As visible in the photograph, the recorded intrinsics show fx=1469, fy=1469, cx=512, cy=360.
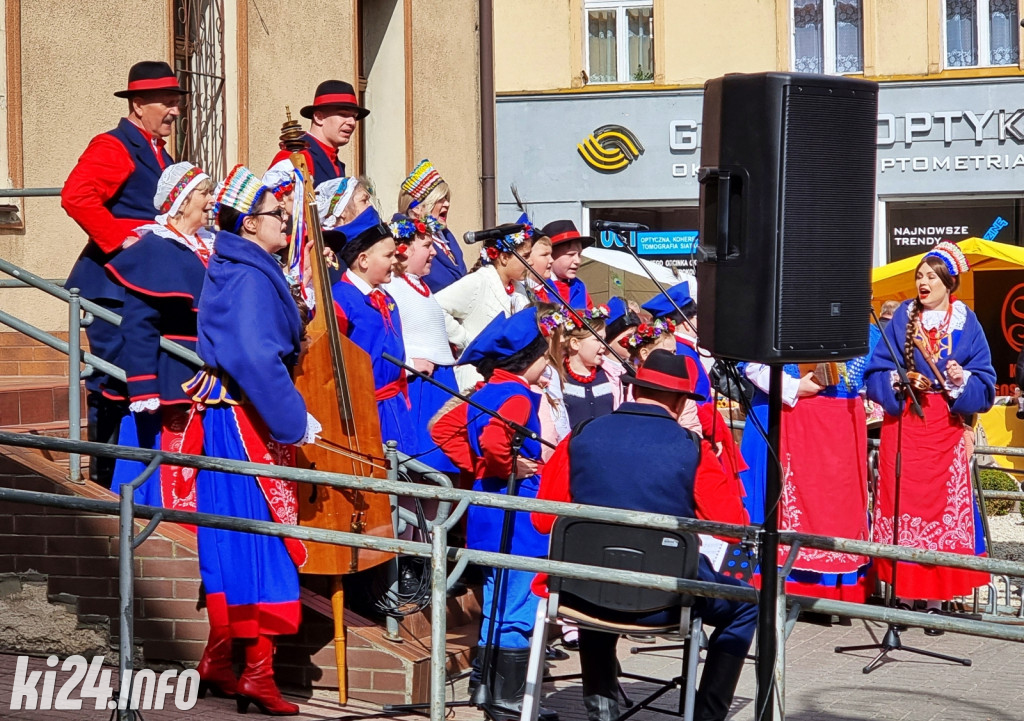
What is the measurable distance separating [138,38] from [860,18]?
44.5 ft

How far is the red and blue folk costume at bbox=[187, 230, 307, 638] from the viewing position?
18.4 feet

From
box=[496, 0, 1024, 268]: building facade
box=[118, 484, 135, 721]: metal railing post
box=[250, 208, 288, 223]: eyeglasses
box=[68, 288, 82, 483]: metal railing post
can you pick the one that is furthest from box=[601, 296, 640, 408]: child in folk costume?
box=[496, 0, 1024, 268]: building facade

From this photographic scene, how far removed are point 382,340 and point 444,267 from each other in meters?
1.88

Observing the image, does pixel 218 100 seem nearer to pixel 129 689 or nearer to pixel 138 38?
pixel 138 38

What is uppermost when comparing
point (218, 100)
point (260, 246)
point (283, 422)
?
point (218, 100)

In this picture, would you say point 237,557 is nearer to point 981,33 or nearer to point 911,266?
point 911,266

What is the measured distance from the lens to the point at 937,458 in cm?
880

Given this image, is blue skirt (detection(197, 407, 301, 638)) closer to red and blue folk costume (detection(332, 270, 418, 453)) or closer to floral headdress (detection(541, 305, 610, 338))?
red and blue folk costume (detection(332, 270, 418, 453))

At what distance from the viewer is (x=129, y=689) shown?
4.79 m

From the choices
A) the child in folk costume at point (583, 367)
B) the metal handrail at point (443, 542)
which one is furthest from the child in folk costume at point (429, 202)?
the metal handrail at point (443, 542)

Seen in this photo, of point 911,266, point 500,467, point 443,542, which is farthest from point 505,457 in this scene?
point 911,266

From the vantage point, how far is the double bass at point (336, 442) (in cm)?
602

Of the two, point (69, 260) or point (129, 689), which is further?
point (69, 260)

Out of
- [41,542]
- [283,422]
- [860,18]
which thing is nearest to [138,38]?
[41,542]
